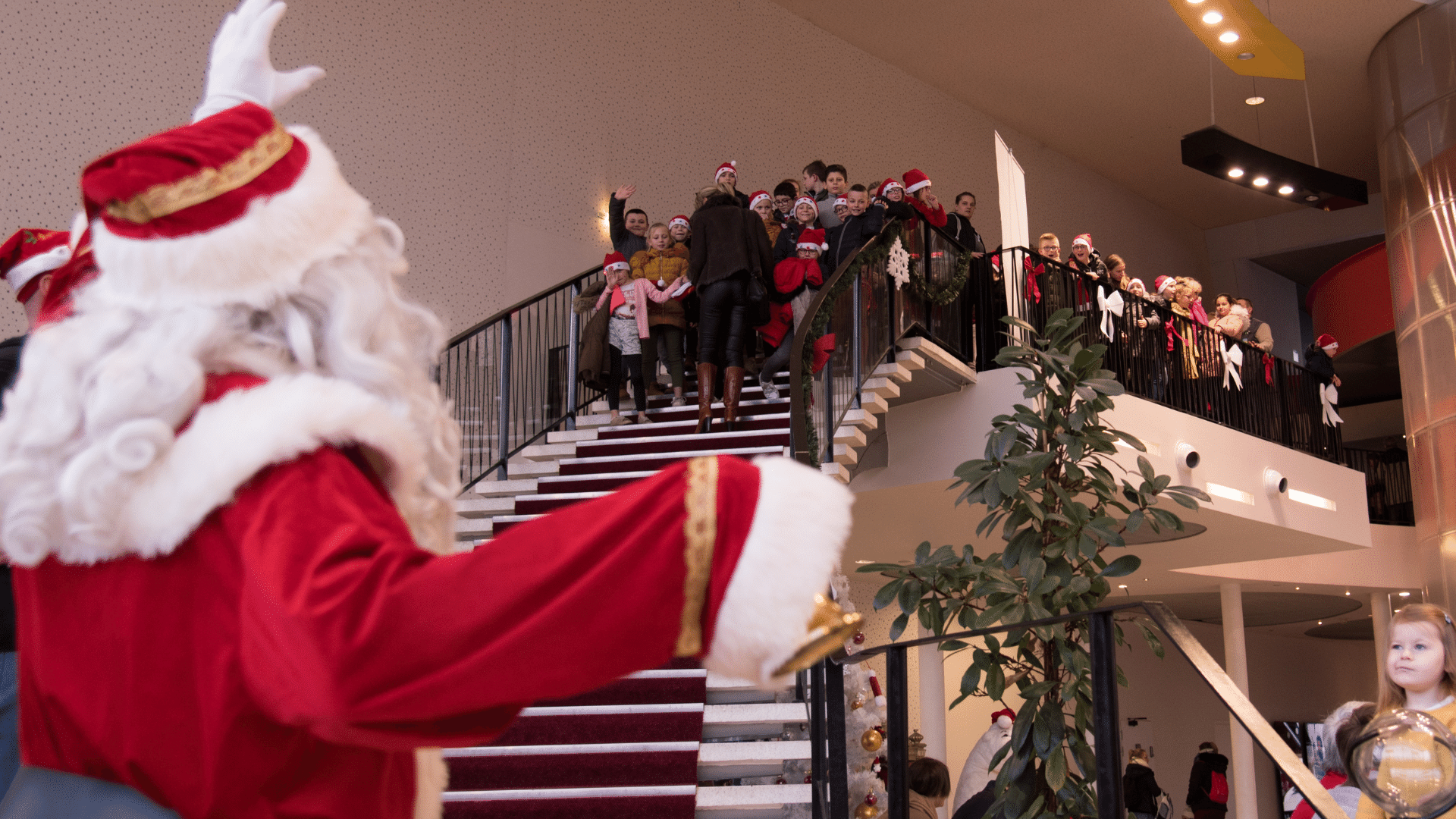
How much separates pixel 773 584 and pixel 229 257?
63 centimetres

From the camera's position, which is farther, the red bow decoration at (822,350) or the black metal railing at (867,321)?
the red bow decoration at (822,350)

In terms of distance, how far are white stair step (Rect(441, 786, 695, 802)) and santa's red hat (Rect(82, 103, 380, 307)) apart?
3.74m

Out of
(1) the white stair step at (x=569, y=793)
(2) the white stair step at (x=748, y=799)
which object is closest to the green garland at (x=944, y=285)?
(2) the white stair step at (x=748, y=799)

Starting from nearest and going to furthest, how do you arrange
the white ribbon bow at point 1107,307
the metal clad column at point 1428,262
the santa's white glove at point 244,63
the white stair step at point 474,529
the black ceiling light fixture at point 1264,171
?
1. the santa's white glove at point 244,63
2. the white stair step at point 474,529
3. the white ribbon bow at point 1107,307
4. the metal clad column at point 1428,262
5. the black ceiling light fixture at point 1264,171

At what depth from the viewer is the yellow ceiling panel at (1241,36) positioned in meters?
8.70

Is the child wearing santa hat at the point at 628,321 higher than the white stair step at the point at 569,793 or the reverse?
higher

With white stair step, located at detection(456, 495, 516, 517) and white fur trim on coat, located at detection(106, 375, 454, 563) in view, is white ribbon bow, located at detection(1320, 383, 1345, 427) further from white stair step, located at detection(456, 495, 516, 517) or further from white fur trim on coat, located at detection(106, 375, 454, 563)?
white fur trim on coat, located at detection(106, 375, 454, 563)

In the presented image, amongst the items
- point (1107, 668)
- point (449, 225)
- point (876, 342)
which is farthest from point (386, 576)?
point (449, 225)

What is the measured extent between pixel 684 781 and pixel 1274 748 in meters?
2.87

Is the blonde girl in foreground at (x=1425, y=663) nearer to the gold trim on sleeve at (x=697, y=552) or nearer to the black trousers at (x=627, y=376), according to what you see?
the gold trim on sleeve at (x=697, y=552)

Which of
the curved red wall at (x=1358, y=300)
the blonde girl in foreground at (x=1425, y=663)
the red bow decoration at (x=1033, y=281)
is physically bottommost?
the blonde girl in foreground at (x=1425, y=663)

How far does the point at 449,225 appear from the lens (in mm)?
9523

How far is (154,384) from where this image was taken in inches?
40.9

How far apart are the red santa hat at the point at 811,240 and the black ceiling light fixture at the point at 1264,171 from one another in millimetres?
5292
